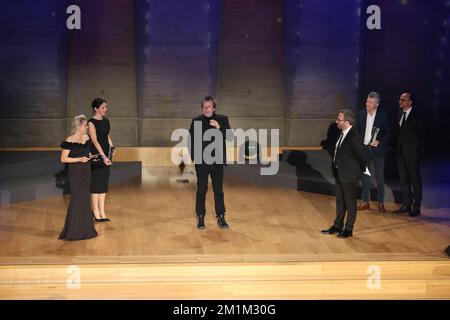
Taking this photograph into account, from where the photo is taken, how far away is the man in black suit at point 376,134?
25.6ft

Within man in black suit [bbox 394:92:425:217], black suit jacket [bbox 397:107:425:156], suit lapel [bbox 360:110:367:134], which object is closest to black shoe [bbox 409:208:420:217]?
man in black suit [bbox 394:92:425:217]

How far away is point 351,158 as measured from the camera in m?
6.88

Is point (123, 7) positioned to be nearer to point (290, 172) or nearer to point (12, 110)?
point (12, 110)

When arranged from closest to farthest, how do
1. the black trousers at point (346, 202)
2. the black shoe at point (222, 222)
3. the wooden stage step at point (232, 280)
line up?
the wooden stage step at point (232, 280) → the black trousers at point (346, 202) → the black shoe at point (222, 222)

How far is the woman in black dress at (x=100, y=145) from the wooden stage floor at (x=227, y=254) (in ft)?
1.20

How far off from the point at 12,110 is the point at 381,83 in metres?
5.52

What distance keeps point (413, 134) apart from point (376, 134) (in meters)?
0.38

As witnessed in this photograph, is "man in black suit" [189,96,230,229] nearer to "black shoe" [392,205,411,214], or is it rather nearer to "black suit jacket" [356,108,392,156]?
"black suit jacket" [356,108,392,156]

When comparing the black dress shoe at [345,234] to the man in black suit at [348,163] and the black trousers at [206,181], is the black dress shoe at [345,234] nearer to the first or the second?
the man in black suit at [348,163]

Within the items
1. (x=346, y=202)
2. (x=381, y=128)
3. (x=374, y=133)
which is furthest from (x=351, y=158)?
(x=381, y=128)

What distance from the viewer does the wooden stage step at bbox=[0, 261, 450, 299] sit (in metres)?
5.90

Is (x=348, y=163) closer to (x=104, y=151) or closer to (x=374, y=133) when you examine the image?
(x=374, y=133)

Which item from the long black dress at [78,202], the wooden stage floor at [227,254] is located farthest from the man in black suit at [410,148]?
the long black dress at [78,202]

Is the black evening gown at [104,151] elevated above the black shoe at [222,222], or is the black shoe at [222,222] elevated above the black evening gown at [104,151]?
the black evening gown at [104,151]
